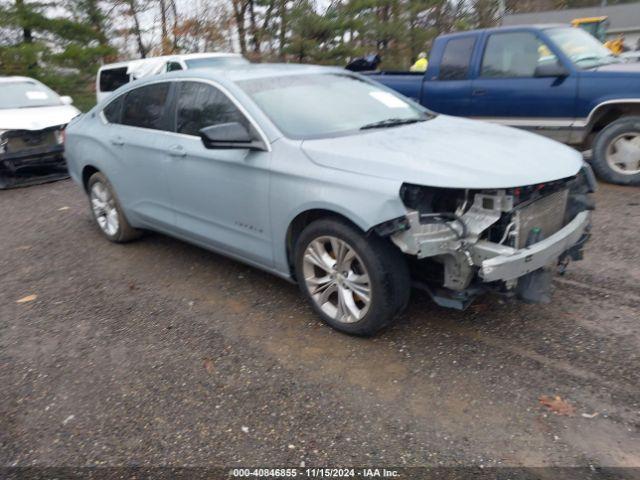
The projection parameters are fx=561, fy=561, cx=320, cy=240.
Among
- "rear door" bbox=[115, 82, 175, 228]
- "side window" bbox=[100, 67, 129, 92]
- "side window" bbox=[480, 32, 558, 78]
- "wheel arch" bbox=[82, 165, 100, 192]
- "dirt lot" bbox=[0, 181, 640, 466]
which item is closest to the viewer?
"dirt lot" bbox=[0, 181, 640, 466]

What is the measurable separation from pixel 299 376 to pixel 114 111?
3.52 meters

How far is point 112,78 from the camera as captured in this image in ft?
43.0

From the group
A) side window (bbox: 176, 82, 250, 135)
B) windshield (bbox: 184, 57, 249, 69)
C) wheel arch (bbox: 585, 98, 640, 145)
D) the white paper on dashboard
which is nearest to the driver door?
side window (bbox: 176, 82, 250, 135)

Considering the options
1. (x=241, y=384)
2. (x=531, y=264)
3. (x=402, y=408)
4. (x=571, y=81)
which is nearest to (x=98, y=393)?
(x=241, y=384)

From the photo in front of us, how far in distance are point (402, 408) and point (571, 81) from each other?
5197 millimetres

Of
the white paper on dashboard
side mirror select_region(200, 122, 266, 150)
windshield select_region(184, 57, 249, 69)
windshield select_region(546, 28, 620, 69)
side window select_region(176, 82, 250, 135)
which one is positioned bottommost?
the white paper on dashboard

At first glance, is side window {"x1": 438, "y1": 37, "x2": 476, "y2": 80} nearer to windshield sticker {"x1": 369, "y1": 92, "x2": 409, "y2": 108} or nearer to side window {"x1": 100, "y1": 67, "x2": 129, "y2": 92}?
windshield sticker {"x1": 369, "y1": 92, "x2": 409, "y2": 108}

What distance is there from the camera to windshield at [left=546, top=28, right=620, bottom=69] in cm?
673

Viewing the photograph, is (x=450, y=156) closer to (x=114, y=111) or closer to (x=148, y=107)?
(x=148, y=107)

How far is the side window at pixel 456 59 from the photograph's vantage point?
7.41m

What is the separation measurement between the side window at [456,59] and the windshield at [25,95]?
22.5 feet

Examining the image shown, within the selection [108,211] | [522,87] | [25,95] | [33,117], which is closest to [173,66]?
[25,95]

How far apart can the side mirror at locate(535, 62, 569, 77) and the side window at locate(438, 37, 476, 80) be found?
3.43 feet

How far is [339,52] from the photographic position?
65.6 ft
